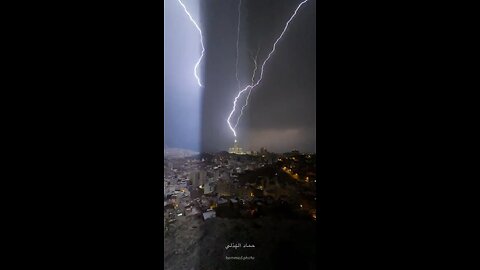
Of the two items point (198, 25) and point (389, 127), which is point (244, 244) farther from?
point (198, 25)

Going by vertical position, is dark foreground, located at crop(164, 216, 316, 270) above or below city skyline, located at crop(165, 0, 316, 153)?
below

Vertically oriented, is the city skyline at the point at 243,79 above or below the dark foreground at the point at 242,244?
above

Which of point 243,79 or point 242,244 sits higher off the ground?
point 243,79

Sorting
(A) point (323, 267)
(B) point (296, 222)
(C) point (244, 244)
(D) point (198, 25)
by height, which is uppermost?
(D) point (198, 25)
